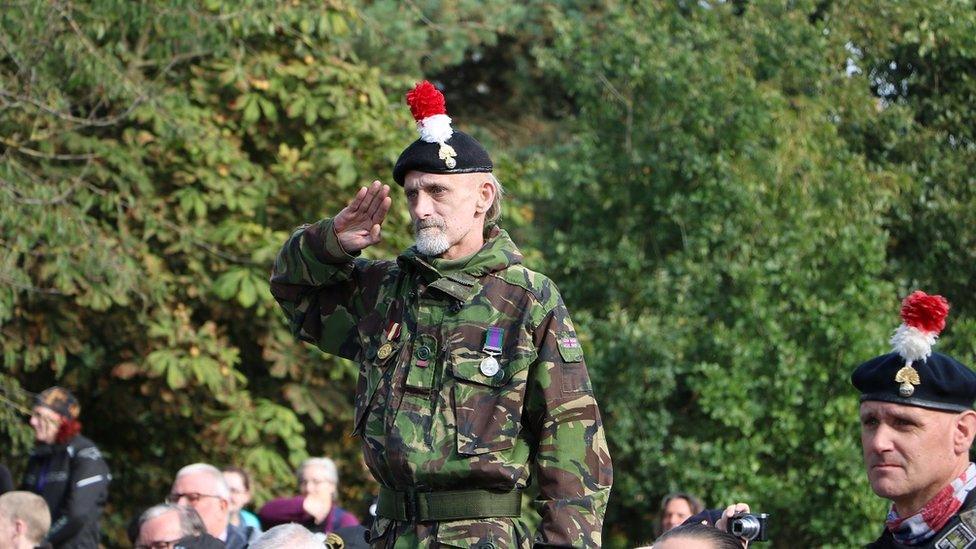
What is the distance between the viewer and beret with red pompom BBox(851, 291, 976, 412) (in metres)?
4.21

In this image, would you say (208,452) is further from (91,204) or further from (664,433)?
(664,433)

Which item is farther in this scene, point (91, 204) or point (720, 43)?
point (720, 43)

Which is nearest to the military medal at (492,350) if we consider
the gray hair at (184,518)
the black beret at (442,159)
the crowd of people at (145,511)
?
the black beret at (442,159)

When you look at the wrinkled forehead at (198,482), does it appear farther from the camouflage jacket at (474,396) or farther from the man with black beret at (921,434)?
the man with black beret at (921,434)

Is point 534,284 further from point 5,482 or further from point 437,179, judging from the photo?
point 5,482

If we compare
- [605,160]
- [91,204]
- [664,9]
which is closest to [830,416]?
[605,160]

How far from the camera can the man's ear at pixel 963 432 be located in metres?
4.20

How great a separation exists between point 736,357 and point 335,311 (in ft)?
24.8

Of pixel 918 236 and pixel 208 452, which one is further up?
pixel 918 236

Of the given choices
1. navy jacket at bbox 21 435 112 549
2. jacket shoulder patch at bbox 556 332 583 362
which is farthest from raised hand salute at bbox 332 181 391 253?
navy jacket at bbox 21 435 112 549

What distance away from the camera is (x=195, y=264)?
11211 mm

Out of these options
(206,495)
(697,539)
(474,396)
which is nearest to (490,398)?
(474,396)

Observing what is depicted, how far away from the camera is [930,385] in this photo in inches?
166

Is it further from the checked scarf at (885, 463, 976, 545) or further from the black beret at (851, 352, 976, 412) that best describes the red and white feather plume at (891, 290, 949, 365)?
the checked scarf at (885, 463, 976, 545)
